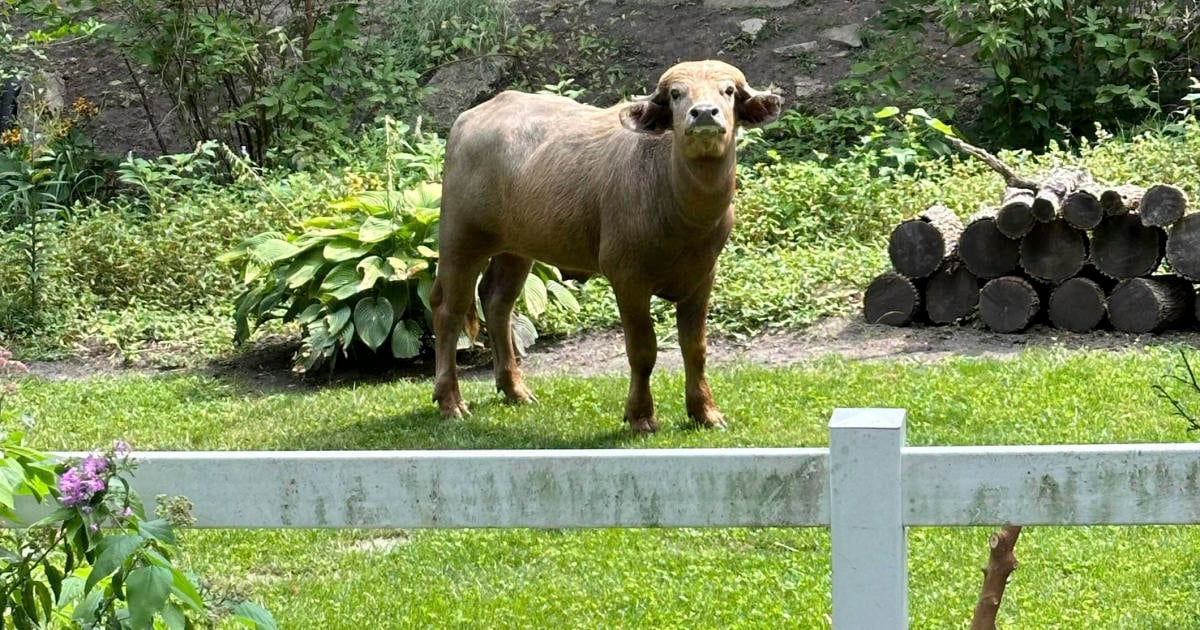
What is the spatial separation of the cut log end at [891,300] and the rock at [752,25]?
774 centimetres

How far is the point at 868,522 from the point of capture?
3391mm

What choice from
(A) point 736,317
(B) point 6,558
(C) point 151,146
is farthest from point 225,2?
Result: (B) point 6,558

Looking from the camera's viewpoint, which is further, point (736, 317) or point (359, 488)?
point (736, 317)

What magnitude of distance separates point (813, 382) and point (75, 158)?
34.1ft

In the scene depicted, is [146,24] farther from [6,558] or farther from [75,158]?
[6,558]

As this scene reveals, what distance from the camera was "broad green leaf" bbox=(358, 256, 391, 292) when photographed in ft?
34.4

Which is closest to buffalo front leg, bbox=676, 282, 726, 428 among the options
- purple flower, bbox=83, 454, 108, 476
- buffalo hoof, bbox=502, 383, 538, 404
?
buffalo hoof, bbox=502, 383, 538, 404

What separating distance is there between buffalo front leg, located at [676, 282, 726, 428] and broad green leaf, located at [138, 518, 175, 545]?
5119mm

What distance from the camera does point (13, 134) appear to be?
15.4 m

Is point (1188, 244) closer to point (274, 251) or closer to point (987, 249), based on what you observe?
point (987, 249)

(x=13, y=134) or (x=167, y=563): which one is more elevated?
(x=167, y=563)

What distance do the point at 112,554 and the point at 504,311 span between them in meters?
6.20

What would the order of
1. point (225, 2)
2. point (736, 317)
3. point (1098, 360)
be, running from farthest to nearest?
point (225, 2) < point (736, 317) < point (1098, 360)

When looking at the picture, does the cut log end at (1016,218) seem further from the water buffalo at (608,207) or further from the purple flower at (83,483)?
the purple flower at (83,483)
